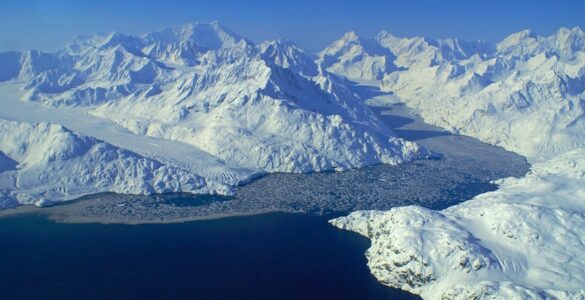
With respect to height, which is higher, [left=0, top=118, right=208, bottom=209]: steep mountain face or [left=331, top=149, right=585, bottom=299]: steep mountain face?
[left=0, top=118, right=208, bottom=209]: steep mountain face

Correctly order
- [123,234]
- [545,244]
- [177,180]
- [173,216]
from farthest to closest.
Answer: [177,180] → [173,216] → [123,234] → [545,244]

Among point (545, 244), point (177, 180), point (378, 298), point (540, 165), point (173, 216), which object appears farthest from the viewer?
point (540, 165)

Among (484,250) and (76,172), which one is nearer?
(484,250)

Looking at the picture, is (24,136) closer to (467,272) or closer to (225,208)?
(225,208)

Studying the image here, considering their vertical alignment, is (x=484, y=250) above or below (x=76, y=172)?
below

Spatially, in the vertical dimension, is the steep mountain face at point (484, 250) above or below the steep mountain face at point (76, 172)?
below

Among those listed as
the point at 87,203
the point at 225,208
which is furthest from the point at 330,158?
the point at 87,203

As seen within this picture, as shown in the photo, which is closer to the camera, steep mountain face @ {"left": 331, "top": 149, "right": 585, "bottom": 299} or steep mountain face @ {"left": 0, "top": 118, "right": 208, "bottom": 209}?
steep mountain face @ {"left": 331, "top": 149, "right": 585, "bottom": 299}

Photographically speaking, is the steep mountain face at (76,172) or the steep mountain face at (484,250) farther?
the steep mountain face at (76,172)
